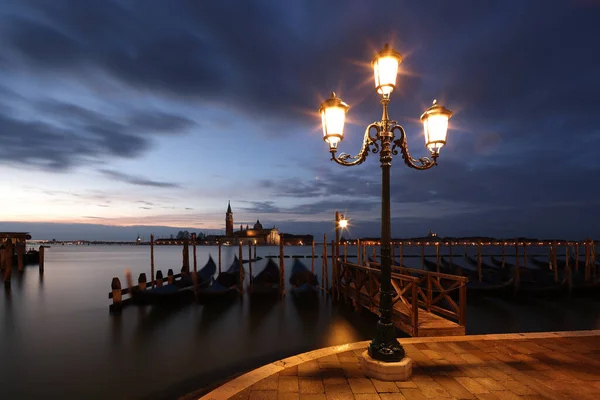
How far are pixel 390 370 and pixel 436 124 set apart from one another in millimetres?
3133

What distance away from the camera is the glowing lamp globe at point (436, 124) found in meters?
4.56

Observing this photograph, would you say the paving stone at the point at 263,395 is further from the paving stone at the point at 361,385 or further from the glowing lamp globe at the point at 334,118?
the glowing lamp globe at the point at 334,118

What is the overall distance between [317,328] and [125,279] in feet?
74.5

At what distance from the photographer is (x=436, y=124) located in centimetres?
457

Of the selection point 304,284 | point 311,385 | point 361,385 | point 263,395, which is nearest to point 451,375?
point 361,385

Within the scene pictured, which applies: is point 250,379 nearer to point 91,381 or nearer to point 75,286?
point 91,381

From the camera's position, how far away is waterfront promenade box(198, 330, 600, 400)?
378cm

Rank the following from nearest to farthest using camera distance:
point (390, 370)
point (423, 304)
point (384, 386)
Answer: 1. point (384, 386)
2. point (390, 370)
3. point (423, 304)

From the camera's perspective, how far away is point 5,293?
17984mm

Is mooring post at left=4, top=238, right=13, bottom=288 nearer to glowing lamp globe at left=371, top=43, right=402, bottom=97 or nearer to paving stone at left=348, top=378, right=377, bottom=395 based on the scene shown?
paving stone at left=348, top=378, right=377, bottom=395

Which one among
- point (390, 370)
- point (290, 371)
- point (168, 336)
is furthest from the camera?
point (168, 336)

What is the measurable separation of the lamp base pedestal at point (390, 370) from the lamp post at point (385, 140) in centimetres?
8

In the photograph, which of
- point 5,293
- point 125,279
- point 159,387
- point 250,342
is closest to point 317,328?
A: point 250,342

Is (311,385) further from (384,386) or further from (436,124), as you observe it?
(436,124)
